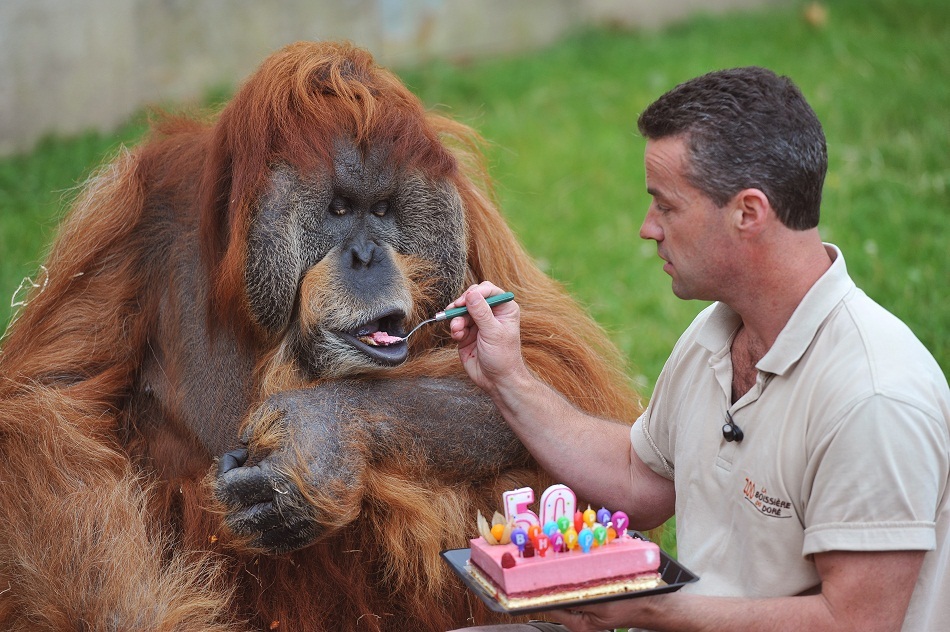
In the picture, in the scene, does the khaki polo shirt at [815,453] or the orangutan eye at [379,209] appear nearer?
the khaki polo shirt at [815,453]

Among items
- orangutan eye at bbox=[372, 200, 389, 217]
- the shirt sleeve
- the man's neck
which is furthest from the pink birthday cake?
orangutan eye at bbox=[372, 200, 389, 217]

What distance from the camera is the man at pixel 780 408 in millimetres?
1938

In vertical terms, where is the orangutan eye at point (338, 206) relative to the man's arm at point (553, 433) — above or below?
above

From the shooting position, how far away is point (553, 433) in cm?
262

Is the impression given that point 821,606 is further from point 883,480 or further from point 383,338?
point 383,338

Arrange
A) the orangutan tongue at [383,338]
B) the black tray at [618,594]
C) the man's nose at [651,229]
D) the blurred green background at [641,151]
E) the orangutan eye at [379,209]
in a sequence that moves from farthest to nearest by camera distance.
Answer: the blurred green background at [641,151] < the orangutan eye at [379,209] < the orangutan tongue at [383,338] < the man's nose at [651,229] < the black tray at [618,594]

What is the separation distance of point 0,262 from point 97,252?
2.51m

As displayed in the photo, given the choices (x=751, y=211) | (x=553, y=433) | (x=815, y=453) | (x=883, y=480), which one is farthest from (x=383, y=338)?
(x=883, y=480)

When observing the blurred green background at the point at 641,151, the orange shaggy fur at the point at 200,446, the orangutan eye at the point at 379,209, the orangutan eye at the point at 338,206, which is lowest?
the blurred green background at the point at 641,151

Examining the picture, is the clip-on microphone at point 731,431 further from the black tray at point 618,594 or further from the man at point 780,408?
the black tray at point 618,594

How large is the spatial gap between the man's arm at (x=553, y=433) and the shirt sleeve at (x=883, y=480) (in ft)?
2.20

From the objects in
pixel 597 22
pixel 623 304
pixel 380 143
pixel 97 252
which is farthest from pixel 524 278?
pixel 597 22

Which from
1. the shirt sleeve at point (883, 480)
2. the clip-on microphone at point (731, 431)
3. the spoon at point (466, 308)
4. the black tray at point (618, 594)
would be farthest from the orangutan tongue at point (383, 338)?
the shirt sleeve at point (883, 480)

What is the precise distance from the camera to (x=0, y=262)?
Answer: 207 inches
